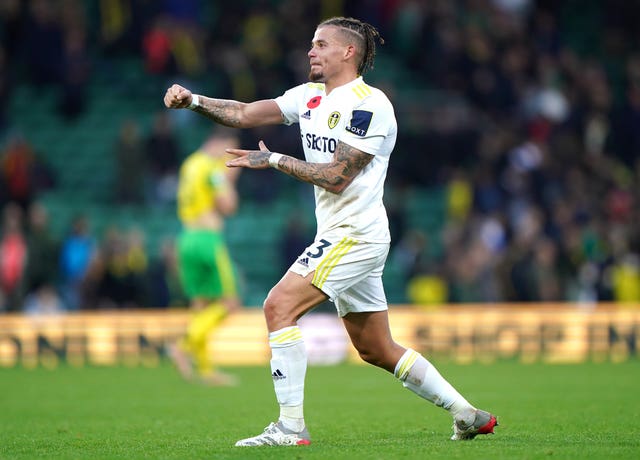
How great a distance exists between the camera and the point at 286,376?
795cm

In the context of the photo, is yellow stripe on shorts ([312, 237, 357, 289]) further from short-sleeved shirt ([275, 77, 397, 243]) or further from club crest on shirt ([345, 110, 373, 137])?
club crest on shirt ([345, 110, 373, 137])

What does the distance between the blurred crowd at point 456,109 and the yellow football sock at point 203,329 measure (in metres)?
6.64

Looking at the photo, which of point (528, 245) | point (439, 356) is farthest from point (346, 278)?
point (528, 245)

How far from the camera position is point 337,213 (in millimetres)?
8148

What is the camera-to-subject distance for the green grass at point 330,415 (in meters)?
7.73

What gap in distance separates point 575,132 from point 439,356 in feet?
22.1

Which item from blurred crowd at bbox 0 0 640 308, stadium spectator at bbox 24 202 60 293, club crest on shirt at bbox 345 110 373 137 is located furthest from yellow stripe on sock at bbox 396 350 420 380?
stadium spectator at bbox 24 202 60 293

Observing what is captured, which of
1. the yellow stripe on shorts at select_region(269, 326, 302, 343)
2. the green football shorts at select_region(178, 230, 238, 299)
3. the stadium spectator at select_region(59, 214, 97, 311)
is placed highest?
the yellow stripe on shorts at select_region(269, 326, 302, 343)

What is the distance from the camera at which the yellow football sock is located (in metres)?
14.6

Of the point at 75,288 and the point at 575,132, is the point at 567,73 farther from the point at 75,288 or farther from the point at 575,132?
the point at 75,288

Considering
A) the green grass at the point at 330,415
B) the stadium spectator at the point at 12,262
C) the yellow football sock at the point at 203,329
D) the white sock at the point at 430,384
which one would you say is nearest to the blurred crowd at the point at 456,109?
the stadium spectator at the point at 12,262

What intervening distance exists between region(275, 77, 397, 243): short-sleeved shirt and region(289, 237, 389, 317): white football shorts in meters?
0.07

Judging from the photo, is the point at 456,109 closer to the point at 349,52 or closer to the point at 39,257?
the point at 39,257

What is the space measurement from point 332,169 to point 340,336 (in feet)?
40.4
